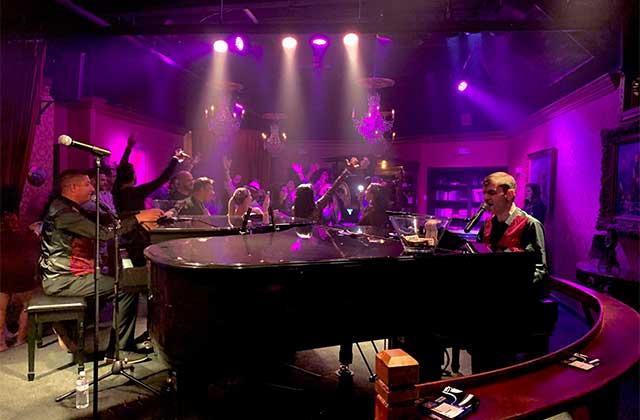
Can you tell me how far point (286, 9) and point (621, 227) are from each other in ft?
15.9

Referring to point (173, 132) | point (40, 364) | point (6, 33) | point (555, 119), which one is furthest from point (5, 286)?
point (555, 119)

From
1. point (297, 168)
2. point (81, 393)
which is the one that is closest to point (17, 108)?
point (81, 393)

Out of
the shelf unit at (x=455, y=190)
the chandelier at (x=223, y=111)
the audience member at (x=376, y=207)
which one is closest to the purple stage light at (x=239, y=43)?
the chandelier at (x=223, y=111)

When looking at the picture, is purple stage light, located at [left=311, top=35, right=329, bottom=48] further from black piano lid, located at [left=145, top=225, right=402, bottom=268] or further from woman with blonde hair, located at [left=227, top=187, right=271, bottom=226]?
black piano lid, located at [left=145, top=225, right=402, bottom=268]

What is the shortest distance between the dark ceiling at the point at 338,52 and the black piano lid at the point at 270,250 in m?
2.37

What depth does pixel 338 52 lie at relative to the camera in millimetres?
7863

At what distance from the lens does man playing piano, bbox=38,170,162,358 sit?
3.35 metres

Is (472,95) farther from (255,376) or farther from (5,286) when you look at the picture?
(5,286)

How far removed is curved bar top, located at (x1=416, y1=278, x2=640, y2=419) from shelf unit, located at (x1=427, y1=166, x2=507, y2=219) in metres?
8.18

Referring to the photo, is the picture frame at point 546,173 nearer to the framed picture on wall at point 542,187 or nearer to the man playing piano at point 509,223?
the framed picture on wall at point 542,187

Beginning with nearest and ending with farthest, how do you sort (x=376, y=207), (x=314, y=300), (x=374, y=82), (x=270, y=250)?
(x=314, y=300) < (x=270, y=250) < (x=374, y=82) < (x=376, y=207)

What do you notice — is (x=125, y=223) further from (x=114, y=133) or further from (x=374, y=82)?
(x=114, y=133)

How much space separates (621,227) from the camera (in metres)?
4.60

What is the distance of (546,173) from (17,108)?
23.5 feet
